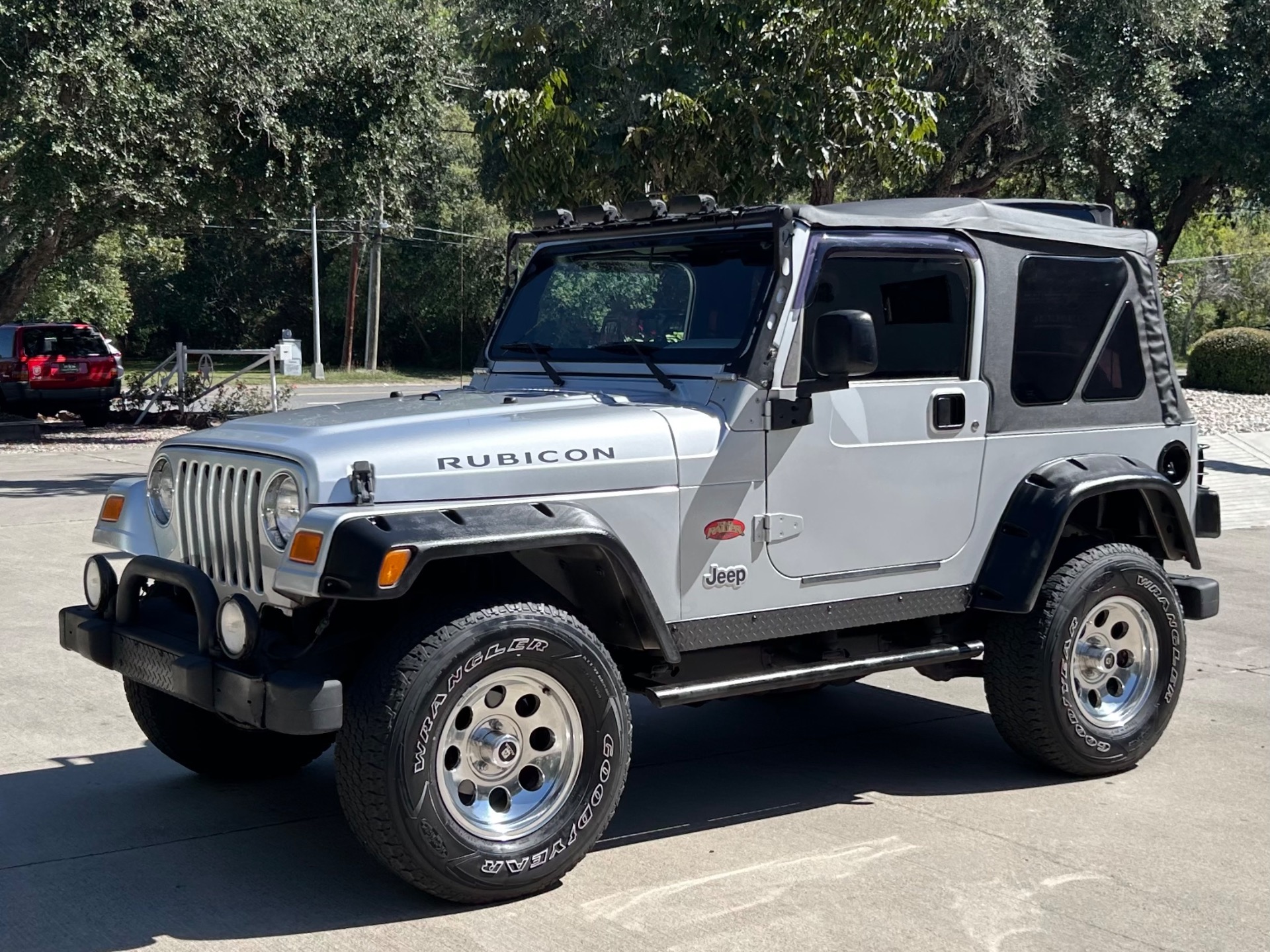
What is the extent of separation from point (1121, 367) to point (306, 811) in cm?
370

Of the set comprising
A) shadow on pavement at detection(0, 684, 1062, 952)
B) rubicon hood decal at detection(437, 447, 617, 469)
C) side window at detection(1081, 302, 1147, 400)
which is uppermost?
side window at detection(1081, 302, 1147, 400)

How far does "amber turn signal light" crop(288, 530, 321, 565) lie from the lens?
4152mm

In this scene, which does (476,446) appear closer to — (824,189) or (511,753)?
(511,753)

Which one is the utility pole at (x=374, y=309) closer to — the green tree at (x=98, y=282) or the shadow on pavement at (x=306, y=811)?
the green tree at (x=98, y=282)

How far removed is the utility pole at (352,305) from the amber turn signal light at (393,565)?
41653mm

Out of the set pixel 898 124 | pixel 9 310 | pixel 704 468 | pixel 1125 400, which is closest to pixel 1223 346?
pixel 898 124

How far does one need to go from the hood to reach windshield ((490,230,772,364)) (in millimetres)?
372

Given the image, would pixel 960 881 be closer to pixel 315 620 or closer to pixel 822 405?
pixel 822 405

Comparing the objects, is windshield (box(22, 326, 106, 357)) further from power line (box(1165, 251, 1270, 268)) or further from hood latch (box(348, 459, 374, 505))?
power line (box(1165, 251, 1270, 268))

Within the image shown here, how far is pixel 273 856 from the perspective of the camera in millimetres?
4832

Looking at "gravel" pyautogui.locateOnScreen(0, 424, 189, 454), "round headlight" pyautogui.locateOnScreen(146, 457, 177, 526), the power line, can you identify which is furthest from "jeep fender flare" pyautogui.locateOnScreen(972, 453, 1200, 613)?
the power line

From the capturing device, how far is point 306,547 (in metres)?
4.18

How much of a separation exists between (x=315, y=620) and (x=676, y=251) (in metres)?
1.96

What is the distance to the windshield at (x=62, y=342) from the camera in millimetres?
23250
